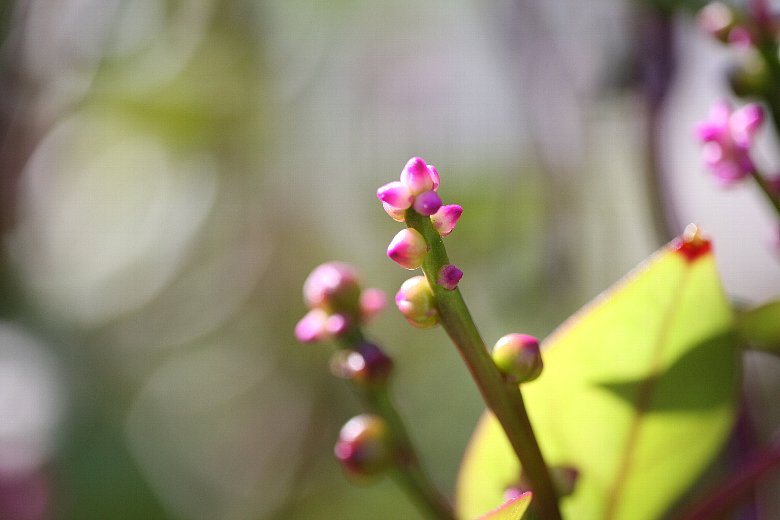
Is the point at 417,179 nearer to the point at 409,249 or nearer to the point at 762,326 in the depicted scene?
the point at 409,249

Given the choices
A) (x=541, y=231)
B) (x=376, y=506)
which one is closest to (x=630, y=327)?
(x=541, y=231)

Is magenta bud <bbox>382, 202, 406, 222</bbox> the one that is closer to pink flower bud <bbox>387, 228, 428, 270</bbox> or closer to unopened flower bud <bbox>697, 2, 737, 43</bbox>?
pink flower bud <bbox>387, 228, 428, 270</bbox>

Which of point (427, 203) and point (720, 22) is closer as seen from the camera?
point (427, 203)

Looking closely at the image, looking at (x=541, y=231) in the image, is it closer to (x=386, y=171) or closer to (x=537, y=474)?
(x=386, y=171)

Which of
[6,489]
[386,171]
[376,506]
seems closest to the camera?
[6,489]

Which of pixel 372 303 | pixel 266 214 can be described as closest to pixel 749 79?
pixel 372 303

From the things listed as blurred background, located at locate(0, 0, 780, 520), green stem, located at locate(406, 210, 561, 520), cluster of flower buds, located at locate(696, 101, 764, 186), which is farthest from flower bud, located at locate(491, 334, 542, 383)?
blurred background, located at locate(0, 0, 780, 520)
